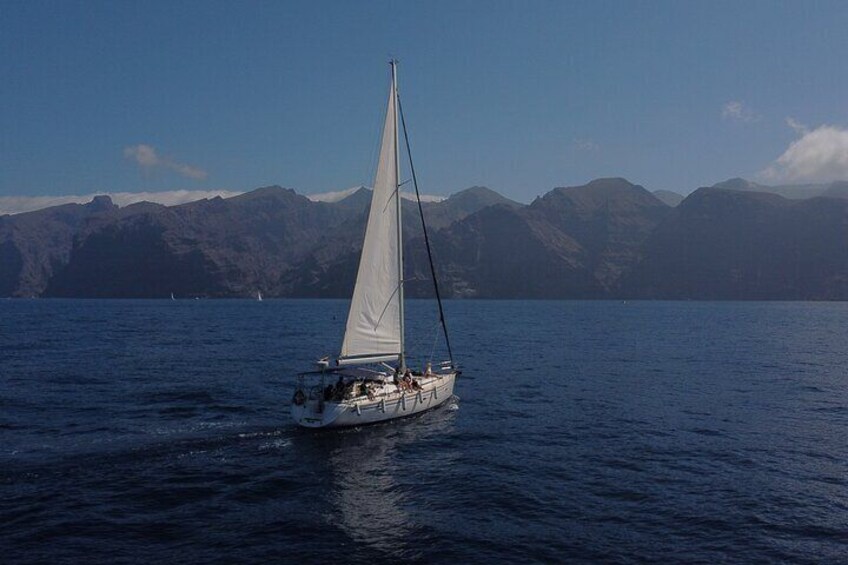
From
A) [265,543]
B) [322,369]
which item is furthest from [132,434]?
[265,543]

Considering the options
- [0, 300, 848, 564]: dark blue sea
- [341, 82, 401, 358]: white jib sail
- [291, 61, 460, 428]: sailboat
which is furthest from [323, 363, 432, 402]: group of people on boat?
[0, 300, 848, 564]: dark blue sea

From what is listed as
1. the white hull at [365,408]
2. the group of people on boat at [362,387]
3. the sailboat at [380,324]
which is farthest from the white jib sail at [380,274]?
the white hull at [365,408]

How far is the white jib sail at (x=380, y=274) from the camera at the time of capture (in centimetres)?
3469

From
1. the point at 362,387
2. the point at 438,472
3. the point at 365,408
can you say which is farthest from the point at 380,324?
the point at 438,472

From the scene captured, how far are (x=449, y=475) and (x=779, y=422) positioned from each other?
21.9 m

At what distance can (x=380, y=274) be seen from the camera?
35.7 meters

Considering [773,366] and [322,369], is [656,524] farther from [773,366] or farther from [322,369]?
[773,366]

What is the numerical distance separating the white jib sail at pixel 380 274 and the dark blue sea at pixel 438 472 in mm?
4826

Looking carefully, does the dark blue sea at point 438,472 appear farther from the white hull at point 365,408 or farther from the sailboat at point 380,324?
the sailboat at point 380,324

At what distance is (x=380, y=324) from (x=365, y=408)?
207 inches

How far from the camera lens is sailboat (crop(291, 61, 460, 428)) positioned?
33.3 metres

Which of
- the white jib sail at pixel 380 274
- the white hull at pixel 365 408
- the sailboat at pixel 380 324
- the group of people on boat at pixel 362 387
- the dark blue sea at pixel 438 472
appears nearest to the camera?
the dark blue sea at pixel 438 472

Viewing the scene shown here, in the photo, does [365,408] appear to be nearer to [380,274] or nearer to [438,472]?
[438,472]

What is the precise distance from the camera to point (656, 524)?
2084 cm
